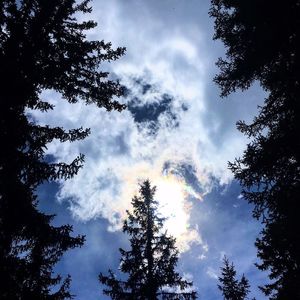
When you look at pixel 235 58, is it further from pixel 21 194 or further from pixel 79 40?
pixel 21 194

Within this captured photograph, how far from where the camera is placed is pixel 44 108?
9.98 metres

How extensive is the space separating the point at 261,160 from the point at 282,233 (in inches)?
75.6

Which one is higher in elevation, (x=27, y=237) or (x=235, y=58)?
(x=235, y=58)

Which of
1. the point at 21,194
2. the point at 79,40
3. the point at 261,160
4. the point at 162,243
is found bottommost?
the point at 21,194

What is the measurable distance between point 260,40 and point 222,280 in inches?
733

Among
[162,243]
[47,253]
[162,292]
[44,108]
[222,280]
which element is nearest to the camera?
[44,108]

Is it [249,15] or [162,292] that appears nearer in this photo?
[249,15]

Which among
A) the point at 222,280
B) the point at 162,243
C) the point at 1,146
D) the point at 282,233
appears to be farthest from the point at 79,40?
the point at 222,280

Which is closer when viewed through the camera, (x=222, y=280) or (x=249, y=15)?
(x=249, y=15)

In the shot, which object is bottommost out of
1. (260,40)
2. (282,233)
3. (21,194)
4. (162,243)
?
(282,233)

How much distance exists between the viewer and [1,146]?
283 inches

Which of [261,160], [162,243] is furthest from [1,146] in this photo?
[162,243]

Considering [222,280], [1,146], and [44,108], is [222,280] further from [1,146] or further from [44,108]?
[1,146]

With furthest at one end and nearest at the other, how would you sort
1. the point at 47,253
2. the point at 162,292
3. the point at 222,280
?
1. the point at 222,280
2. the point at 162,292
3. the point at 47,253
